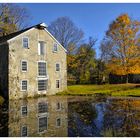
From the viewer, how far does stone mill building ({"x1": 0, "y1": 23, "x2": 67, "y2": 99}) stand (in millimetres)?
29844

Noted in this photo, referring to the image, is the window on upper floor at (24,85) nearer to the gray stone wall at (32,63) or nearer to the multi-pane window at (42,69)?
the gray stone wall at (32,63)

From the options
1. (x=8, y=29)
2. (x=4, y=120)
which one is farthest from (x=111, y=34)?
(x=4, y=120)

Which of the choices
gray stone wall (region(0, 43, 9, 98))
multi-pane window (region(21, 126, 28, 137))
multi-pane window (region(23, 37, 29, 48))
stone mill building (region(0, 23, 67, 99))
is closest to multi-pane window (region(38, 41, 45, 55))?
stone mill building (region(0, 23, 67, 99))

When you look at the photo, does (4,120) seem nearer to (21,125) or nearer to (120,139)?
(21,125)

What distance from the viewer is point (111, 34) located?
40.4m

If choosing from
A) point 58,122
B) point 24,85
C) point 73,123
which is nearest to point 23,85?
point 24,85

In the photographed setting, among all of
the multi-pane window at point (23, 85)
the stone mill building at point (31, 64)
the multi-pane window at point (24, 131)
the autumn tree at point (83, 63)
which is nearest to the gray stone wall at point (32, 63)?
the stone mill building at point (31, 64)

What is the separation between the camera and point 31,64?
106ft

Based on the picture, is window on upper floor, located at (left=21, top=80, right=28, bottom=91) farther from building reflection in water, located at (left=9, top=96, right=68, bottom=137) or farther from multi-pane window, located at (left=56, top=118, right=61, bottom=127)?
multi-pane window, located at (left=56, top=118, right=61, bottom=127)

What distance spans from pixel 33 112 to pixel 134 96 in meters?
13.8

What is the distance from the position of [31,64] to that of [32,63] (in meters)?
0.20

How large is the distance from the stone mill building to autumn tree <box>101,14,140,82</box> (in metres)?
8.40

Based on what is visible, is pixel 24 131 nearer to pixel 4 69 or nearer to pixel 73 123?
pixel 73 123

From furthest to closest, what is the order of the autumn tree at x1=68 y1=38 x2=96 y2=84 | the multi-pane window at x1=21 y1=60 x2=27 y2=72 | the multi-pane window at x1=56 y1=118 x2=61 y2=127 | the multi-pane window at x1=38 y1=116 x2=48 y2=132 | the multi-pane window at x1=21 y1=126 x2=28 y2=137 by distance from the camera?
the autumn tree at x1=68 y1=38 x2=96 y2=84
the multi-pane window at x1=21 y1=60 x2=27 y2=72
the multi-pane window at x1=56 y1=118 x2=61 y2=127
the multi-pane window at x1=38 y1=116 x2=48 y2=132
the multi-pane window at x1=21 y1=126 x2=28 y2=137
